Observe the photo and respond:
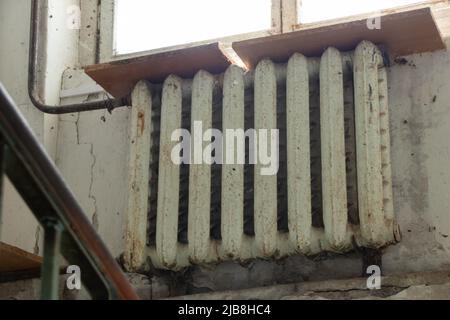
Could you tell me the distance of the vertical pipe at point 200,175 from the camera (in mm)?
2324

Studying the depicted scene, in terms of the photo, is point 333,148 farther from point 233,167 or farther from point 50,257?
point 50,257

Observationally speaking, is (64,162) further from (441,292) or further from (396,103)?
(441,292)

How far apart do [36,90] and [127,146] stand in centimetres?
39

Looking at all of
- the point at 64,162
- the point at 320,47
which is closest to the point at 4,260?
the point at 64,162

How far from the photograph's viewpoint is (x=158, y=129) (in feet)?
8.29

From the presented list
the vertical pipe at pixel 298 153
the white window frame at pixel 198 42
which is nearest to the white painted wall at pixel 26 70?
the white window frame at pixel 198 42

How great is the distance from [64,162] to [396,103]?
3.84 ft

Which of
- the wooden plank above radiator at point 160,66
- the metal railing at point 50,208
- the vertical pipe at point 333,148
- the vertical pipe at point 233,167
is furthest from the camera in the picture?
the wooden plank above radiator at point 160,66

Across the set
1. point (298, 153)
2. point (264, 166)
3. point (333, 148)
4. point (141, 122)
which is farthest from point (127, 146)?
point (333, 148)

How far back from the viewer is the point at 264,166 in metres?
2.31

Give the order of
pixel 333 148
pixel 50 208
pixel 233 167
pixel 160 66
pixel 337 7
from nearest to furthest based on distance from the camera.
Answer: pixel 50 208, pixel 333 148, pixel 233 167, pixel 160 66, pixel 337 7

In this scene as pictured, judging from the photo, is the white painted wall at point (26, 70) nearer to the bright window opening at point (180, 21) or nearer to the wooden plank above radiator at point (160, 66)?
the bright window opening at point (180, 21)

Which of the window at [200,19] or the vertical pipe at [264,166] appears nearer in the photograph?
the vertical pipe at [264,166]

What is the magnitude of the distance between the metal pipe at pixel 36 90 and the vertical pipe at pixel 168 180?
0.25 m
